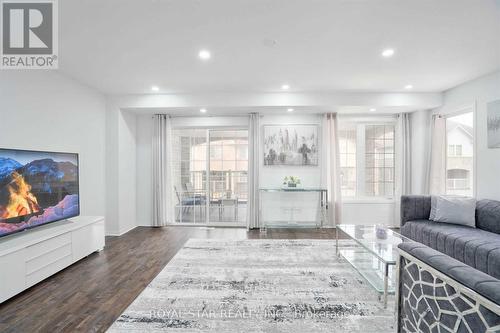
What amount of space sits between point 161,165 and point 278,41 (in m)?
3.49

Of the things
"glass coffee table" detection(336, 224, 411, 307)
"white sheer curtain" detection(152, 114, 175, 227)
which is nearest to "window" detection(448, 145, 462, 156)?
"glass coffee table" detection(336, 224, 411, 307)

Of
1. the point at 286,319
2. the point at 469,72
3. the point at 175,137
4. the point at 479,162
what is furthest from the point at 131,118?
the point at 479,162

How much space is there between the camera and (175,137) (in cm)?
516

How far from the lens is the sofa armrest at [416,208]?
11.9ft

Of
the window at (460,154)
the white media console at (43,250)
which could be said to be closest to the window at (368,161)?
the window at (460,154)

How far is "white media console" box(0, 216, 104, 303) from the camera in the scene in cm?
222

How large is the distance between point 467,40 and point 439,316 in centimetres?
272

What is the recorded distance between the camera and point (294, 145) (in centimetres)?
500

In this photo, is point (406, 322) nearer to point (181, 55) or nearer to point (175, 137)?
point (181, 55)

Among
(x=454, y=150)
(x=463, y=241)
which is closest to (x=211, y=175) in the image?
(x=463, y=241)

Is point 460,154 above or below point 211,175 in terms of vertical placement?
above

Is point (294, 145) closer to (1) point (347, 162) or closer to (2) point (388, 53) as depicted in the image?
(1) point (347, 162)

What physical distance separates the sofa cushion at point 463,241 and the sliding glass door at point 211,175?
3025 mm

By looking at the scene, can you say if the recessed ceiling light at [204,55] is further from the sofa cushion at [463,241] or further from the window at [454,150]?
the window at [454,150]
